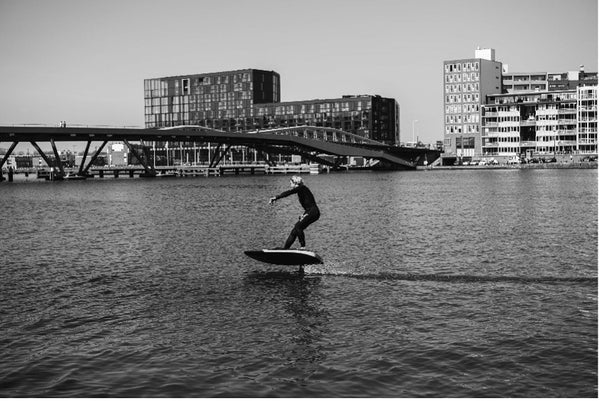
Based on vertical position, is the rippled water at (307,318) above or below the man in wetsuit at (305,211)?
below

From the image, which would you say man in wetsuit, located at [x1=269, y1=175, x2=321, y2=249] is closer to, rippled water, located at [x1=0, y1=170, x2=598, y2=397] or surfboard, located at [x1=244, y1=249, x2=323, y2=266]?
surfboard, located at [x1=244, y1=249, x2=323, y2=266]

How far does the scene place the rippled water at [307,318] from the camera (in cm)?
1443

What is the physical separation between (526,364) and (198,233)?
30095 mm

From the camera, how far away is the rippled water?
1443 cm

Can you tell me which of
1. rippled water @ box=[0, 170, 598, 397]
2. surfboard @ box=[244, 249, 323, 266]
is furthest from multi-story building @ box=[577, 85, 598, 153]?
surfboard @ box=[244, 249, 323, 266]

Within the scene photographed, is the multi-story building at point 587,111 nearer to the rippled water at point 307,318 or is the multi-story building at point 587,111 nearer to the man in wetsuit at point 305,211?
the rippled water at point 307,318

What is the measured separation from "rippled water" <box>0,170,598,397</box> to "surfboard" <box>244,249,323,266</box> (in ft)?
2.07

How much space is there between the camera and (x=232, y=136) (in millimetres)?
195500

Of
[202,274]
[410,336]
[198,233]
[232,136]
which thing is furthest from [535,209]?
[232,136]

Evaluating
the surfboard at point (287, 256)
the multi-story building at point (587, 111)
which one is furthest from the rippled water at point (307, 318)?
the multi-story building at point (587, 111)

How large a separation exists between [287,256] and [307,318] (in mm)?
6273

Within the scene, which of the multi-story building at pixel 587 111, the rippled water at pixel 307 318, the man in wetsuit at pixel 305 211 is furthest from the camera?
the multi-story building at pixel 587 111

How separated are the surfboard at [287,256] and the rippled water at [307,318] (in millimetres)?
631

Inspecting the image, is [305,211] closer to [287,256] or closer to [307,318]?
[287,256]
